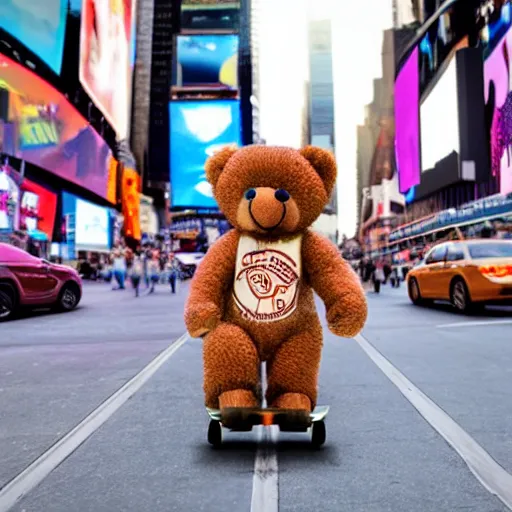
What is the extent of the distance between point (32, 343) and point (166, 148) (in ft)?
412

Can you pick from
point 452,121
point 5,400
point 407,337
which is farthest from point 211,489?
point 452,121

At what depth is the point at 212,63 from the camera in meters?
121

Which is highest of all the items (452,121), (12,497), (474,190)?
(452,121)

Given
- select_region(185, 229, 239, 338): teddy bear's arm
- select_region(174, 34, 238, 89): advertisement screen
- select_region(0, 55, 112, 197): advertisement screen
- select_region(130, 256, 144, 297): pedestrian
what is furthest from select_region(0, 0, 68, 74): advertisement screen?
select_region(174, 34, 238, 89): advertisement screen

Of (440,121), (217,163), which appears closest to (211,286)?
(217,163)

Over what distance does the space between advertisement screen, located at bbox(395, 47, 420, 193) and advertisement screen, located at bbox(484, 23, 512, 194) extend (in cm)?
2348

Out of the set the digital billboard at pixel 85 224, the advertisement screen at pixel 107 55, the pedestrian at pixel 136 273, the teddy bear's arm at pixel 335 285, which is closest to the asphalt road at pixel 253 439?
the teddy bear's arm at pixel 335 285

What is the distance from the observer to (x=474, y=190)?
67.4 m

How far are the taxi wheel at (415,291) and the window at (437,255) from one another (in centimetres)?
75

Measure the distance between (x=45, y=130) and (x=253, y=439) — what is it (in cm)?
5113

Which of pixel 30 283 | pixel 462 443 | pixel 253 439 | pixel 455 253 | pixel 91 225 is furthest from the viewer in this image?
pixel 91 225

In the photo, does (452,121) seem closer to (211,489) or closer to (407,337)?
(407,337)

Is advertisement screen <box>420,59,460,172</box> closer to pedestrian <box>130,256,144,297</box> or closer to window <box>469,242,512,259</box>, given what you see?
pedestrian <box>130,256,144,297</box>

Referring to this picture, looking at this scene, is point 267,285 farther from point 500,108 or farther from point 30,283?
point 500,108
